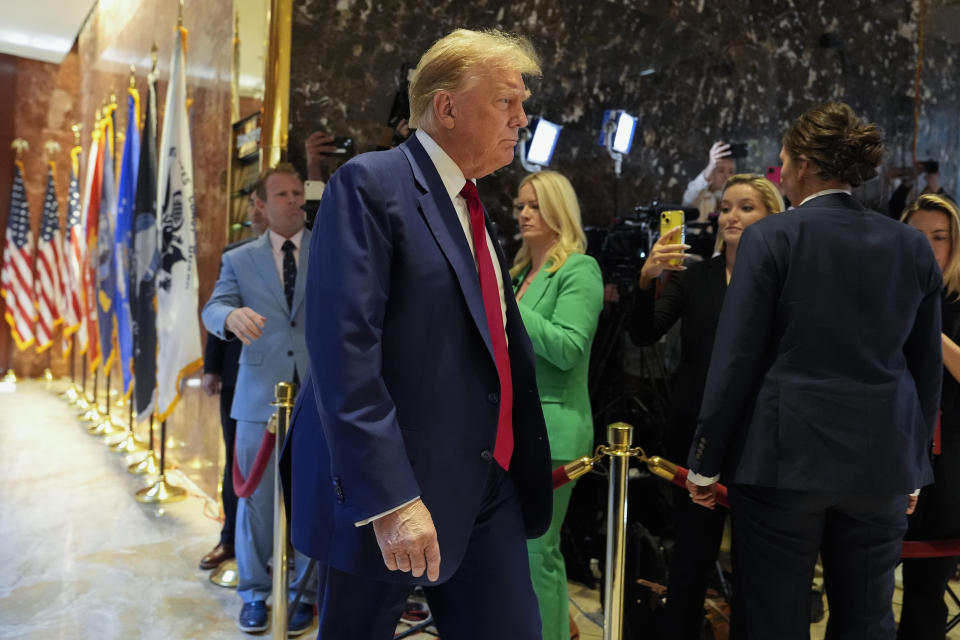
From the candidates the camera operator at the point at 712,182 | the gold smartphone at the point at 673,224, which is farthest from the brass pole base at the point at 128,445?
the gold smartphone at the point at 673,224

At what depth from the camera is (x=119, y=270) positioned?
18.6ft

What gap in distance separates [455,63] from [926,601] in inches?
80.7

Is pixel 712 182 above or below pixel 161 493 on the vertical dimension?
above

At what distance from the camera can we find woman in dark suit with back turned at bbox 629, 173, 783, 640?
2.39m

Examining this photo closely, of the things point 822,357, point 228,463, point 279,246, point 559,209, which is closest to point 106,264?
point 228,463

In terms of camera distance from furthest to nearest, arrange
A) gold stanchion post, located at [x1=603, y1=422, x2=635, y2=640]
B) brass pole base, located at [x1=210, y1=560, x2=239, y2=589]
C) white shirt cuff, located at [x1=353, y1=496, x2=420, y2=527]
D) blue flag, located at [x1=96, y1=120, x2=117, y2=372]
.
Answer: blue flag, located at [x1=96, y1=120, x2=117, y2=372] < brass pole base, located at [x1=210, y1=560, x2=239, y2=589] < gold stanchion post, located at [x1=603, y1=422, x2=635, y2=640] < white shirt cuff, located at [x1=353, y1=496, x2=420, y2=527]

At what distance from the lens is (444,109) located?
1411 mm

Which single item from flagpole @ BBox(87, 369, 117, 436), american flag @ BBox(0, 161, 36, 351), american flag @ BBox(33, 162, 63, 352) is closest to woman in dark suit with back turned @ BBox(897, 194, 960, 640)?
flagpole @ BBox(87, 369, 117, 436)

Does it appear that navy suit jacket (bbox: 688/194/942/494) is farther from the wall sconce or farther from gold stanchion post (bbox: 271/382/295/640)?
the wall sconce

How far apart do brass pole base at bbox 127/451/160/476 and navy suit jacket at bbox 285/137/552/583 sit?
418cm

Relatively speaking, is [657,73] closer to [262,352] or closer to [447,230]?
[262,352]

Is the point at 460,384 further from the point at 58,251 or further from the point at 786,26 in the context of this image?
the point at 58,251

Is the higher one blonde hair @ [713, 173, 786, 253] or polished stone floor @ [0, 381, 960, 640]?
blonde hair @ [713, 173, 786, 253]

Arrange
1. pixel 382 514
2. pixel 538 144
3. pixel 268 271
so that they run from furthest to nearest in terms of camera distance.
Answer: pixel 538 144, pixel 268 271, pixel 382 514
